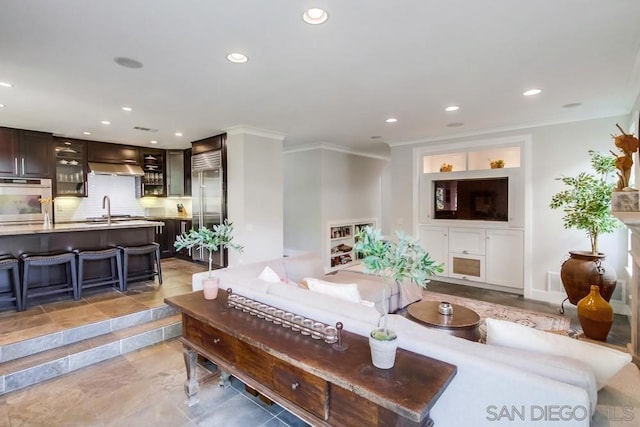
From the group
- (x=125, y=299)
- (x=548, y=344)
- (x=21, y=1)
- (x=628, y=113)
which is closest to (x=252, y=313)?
(x=548, y=344)

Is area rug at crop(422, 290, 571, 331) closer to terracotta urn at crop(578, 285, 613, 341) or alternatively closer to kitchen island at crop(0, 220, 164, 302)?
terracotta urn at crop(578, 285, 613, 341)

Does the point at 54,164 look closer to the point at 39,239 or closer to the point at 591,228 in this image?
the point at 39,239

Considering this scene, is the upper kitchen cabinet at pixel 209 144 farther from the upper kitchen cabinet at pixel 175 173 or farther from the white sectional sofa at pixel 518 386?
the white sectional sofa at pixel 518 386

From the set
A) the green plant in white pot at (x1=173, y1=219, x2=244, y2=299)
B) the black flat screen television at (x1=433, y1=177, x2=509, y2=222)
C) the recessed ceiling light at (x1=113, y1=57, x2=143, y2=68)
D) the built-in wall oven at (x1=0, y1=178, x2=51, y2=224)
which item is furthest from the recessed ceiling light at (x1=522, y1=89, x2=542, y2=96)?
the built-in wall oven at (x1=0, y1=178, x2=51, y2=224)

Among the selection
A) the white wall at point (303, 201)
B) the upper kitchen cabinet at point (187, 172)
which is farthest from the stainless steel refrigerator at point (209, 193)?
the white wall at point (303, 201)

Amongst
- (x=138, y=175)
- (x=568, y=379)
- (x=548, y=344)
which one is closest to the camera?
(x=568, y=379)

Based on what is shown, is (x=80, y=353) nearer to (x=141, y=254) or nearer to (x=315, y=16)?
(x=141, y=254)

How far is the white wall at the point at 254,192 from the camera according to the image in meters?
5.11

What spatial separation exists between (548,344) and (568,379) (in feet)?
0.95

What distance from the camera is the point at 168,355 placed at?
3.12 metres

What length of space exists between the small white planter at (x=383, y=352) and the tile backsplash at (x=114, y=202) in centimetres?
702

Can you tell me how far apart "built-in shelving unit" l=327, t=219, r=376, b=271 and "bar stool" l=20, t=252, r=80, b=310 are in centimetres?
433

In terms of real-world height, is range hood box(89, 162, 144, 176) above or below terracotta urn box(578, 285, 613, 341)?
above

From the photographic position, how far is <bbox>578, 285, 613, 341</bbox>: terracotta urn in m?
3.20
